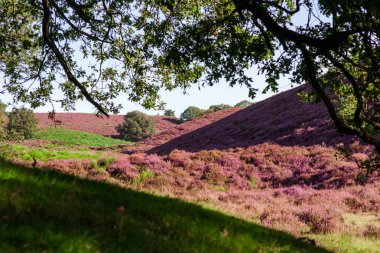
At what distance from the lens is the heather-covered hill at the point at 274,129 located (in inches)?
1092

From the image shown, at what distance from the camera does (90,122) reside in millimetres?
86938

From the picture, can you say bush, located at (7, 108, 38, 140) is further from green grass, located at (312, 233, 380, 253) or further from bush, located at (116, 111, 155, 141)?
green grass, located at (312, 233, 380, 253)

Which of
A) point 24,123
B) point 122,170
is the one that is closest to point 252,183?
point 122,170

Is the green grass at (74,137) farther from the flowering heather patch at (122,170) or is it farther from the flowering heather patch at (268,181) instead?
the flowering heather patch at (268,181)

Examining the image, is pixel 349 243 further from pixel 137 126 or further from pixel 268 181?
pixel 137 126

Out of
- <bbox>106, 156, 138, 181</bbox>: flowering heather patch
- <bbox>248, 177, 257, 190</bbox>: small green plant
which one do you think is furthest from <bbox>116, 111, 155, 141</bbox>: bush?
<bbox>248, 177, 257, 190</bbox>: small green plant

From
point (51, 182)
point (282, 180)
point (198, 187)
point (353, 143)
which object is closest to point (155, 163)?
point (198, 187)

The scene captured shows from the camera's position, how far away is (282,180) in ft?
72.5

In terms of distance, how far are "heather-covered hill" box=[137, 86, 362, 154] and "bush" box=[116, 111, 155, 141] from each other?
28.4 m

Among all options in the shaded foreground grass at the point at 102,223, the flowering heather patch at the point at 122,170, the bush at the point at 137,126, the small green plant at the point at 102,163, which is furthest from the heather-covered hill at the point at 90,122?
the shaded foreground grass at the point at 102,223

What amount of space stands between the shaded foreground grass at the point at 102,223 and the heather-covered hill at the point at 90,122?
7111 cm

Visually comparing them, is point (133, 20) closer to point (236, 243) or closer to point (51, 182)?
point (51, 182)

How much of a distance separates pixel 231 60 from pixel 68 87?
8524 mm

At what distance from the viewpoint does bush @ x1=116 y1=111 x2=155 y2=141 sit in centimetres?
7081
